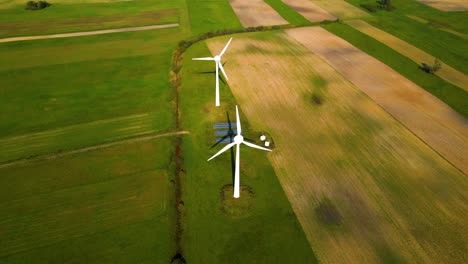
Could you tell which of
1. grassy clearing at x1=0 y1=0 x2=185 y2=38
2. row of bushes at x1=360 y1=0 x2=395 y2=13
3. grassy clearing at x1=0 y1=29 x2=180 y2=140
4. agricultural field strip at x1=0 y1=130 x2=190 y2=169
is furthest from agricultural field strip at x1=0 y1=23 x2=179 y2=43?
row of bushes at x1=360 y1=0 x2=395 y2=13

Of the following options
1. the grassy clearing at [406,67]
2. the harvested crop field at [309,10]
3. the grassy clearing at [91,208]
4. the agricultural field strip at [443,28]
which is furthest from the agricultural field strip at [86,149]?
the agricultural field strip at [443,28]

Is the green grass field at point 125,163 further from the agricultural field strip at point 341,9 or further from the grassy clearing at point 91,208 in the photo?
the agricultural field strip at point 341,9

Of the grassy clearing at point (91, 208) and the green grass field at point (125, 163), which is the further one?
the green grass field at point (125, 163)

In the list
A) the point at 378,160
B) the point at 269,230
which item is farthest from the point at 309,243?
the point at 378,160

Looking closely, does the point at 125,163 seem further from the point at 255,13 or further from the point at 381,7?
the point at 381,7

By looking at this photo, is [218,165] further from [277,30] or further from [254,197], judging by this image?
[277,30]
